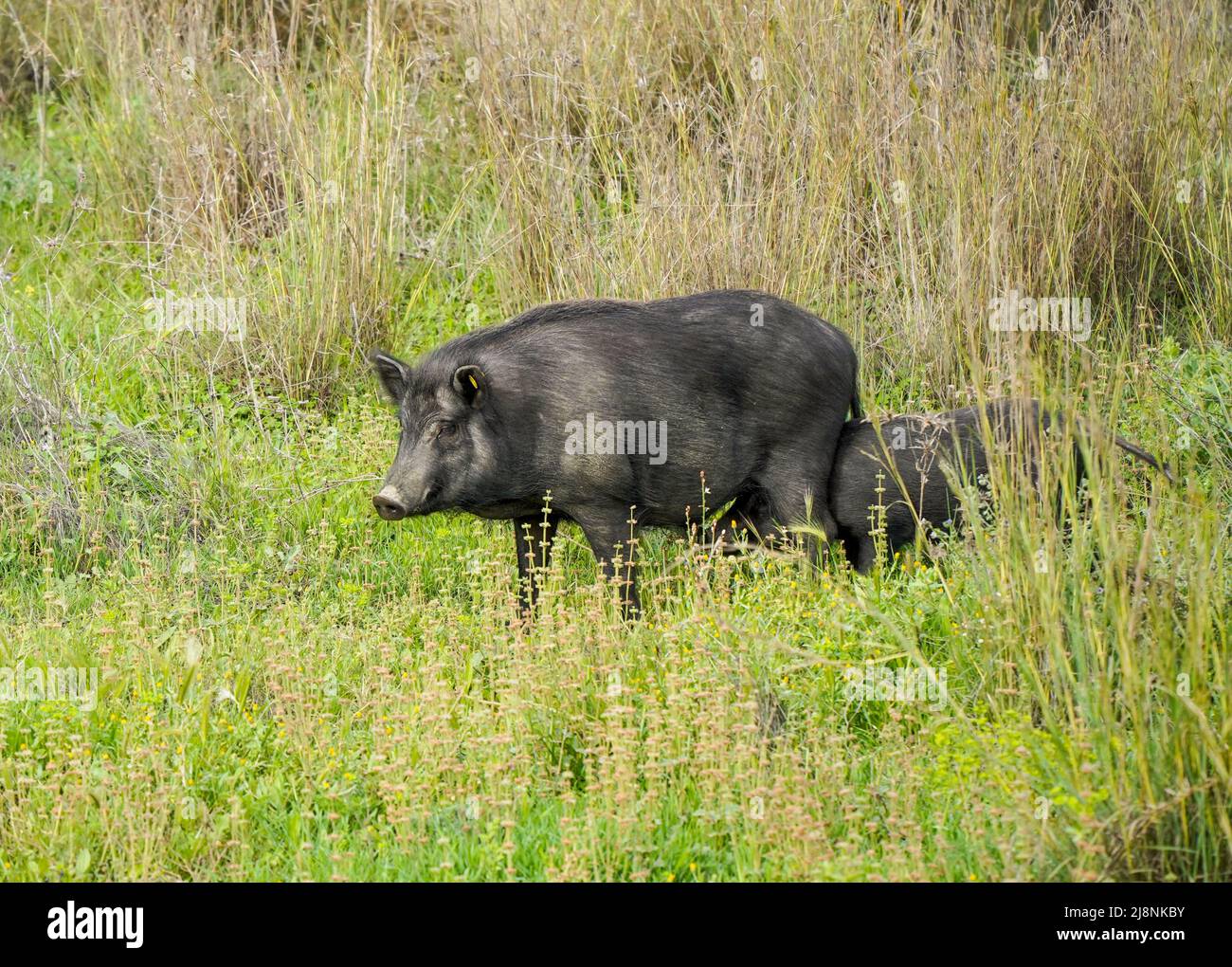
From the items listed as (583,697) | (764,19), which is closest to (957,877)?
(583,697)

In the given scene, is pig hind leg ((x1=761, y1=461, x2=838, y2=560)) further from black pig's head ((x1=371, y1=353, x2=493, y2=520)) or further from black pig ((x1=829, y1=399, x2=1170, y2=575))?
black pig's head ((x1=371, y1=353, x2=493, y2=520))

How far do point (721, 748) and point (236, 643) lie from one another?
1778 millimetres

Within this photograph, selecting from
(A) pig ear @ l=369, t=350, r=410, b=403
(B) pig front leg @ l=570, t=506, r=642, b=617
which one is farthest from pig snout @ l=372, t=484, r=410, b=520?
(B) pig front leg @ l=570, t=506, r=642, b=617

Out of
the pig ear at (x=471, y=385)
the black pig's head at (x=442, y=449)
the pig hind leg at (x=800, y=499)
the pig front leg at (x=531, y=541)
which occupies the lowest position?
the pig front leg at (x=531, y=541)

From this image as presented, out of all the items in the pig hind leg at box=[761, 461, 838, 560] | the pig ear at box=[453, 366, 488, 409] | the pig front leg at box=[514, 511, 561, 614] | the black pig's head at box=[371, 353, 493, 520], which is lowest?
the pig front leg at box=[514, 511, 561, 614]

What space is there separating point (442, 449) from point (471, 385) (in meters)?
0.25

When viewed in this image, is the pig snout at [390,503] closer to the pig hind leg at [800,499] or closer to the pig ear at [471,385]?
the pig ear at [471,385]

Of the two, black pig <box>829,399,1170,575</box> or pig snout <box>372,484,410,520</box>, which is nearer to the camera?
pig snout <box>372,484,410,520</box>

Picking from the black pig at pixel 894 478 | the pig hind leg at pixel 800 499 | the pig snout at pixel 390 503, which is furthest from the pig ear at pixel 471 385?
the black pig at pixel 894 478

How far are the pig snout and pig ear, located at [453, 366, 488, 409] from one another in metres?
0.40

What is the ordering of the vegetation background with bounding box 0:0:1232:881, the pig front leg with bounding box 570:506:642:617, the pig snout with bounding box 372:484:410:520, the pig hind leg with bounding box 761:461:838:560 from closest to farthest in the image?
1. the vegetation background with bounding box 0:0:1232:881
2. the pig snout with bounding box 372:484:410:520
3. the pig front leg with bounding box 570:506:642:617
4. the pig hind leg with bounding box 761:461:838:560

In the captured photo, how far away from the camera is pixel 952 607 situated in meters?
4.45

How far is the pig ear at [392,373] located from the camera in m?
5.66

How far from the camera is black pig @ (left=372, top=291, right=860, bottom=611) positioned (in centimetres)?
550
